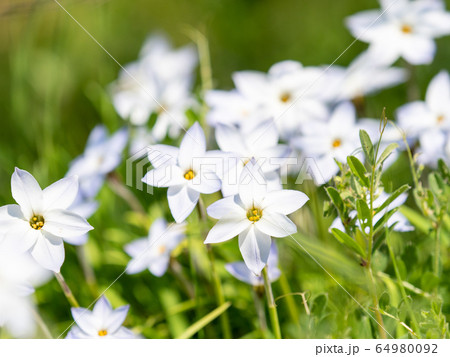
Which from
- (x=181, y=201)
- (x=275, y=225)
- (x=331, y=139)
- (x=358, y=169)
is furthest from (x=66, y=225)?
(x=331, y=139)

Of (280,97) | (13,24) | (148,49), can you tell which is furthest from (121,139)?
(13,24)

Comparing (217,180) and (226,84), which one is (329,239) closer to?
(217,180)

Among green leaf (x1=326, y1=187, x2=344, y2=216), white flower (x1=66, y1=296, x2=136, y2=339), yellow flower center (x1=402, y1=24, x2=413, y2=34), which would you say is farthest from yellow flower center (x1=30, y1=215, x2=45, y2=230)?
yellow flower center (x1=402, y1=24, x2=413, y2=34)

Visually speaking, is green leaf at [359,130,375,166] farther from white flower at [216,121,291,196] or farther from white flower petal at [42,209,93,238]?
white flower petal at [42,209,93,238]

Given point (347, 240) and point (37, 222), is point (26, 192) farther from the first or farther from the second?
point (347, 240)

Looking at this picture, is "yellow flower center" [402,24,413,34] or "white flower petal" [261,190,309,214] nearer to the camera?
"white flower petal" [261,190,309,214]

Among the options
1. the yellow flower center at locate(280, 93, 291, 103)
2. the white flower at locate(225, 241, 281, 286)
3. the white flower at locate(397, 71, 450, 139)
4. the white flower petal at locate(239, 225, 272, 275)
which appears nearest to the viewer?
the white flower petal at locate(239, 225, 272, 275)

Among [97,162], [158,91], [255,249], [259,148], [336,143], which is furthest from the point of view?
[158,91]
